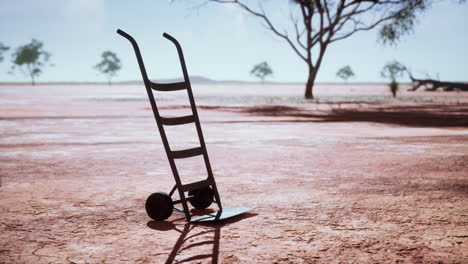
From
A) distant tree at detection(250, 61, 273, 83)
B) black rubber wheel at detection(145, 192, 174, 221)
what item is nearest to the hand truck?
black rubber wheel at detection(145, 192, 174, 221)

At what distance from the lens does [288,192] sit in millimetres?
3996

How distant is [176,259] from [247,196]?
163 centimetres

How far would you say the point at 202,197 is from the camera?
11.6 feet

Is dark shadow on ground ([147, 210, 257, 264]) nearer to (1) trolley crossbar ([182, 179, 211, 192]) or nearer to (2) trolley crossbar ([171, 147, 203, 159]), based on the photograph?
(1) trolley crossbar ([182, 179, 211, 192])

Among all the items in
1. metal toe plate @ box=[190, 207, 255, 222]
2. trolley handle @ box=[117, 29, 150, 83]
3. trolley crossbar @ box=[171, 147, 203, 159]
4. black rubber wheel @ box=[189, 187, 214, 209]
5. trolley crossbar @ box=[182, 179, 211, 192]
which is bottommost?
metal toe plate @ box=[190, 207, 255, 222]

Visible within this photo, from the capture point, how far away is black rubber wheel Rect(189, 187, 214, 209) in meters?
3.52

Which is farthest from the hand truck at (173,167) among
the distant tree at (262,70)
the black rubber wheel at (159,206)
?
the distant tree at (262,70)

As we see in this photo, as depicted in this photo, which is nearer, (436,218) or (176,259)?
(176,259)

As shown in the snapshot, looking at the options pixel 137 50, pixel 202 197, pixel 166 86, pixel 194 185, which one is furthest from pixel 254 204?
pixel 137 50

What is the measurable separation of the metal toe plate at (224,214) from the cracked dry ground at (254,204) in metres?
0.06

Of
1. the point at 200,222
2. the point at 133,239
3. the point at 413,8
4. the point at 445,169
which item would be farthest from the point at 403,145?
the point at 413,8

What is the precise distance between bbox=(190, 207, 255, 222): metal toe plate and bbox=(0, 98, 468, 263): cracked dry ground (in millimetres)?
59

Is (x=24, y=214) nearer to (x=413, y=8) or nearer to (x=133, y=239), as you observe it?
(x=133, y=239)

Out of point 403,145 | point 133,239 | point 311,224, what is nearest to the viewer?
point 133,239
